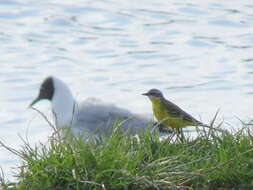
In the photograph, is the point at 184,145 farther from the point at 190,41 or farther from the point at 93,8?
the point at 93,8

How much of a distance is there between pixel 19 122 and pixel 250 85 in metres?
3.34

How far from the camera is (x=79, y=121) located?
33.2 ft

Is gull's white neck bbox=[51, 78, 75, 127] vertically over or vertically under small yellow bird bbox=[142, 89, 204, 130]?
under

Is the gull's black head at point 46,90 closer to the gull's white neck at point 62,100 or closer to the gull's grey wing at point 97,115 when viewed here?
the gull's white neck at point 62,100

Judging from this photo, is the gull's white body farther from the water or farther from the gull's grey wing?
the water

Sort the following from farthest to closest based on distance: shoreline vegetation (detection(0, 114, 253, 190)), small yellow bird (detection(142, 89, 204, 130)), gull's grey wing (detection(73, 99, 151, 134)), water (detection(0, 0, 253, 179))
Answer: water (detection(0, 0, 253, 179))
gull's grey wing (detection(73, 99, 151, 134))
small yellow bird (detection(142, 89, 204, 130))
shoreline vegetation (detection(0, 114, 253, 190))

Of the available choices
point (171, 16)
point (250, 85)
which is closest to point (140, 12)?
point (171, 16)

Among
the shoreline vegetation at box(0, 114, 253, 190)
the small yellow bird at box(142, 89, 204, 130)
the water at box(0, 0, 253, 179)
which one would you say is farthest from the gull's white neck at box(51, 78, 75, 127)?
the shoreline vegetation at box(0, 114, 253, 190)

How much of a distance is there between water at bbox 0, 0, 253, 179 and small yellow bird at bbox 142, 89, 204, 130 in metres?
2.79

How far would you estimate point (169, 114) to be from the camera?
7383mm

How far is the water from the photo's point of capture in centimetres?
1195

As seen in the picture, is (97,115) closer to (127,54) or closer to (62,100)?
(62,100)

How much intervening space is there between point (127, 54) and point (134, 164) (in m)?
8.46

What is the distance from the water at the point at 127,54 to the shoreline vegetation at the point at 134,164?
4158 millimetres
